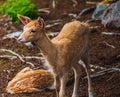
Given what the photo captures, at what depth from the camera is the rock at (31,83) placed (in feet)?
32.0

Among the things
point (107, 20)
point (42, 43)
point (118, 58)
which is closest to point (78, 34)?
point (42, 43)

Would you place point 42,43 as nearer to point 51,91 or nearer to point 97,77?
point 51,91

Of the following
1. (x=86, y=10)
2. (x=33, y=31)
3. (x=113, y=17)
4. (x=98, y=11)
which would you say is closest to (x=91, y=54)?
(x=113, y=17)

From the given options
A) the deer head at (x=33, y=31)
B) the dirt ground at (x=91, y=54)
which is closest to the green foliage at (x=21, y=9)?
the dirt ground at (x=91, y=54)

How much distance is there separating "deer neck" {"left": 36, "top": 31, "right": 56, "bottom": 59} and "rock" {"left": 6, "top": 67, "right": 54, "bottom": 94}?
1.61 meters

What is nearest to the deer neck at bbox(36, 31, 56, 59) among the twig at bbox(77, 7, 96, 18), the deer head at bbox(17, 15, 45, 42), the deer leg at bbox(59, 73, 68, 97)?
the deer head at bbox(17, 15, 45, 42)

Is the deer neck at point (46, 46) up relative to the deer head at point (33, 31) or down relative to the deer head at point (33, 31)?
down

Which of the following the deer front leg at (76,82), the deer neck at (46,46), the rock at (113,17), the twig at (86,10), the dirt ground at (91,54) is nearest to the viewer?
the deer neck at (46,46)

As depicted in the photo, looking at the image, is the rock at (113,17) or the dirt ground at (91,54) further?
the rock at (113,17)

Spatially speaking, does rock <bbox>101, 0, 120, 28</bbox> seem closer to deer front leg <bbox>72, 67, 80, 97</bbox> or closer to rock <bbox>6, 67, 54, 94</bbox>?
rock <bbox>6, 67, 54, 94</bbox>

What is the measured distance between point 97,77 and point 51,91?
3.89ft

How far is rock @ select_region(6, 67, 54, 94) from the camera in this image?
9750 millimetres

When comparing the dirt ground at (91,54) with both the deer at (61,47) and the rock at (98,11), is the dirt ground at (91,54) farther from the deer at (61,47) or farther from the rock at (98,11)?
the deer at (61,47)

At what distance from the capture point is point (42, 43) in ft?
26.8
